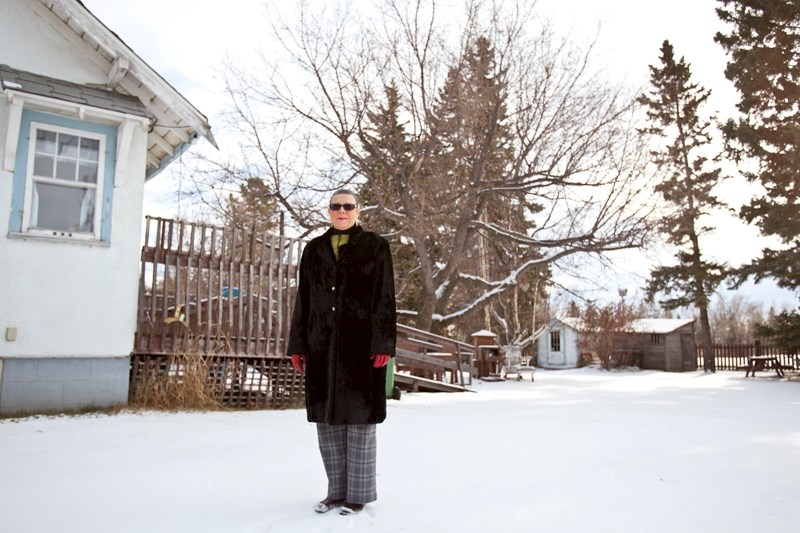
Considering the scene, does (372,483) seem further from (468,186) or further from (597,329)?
(597,329)

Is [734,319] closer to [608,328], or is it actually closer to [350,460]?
[608,328]

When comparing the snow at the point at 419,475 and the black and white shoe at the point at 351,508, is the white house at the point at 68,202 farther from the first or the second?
the black and white shoe at the point at 351,508

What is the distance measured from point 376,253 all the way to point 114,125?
594 centimetres

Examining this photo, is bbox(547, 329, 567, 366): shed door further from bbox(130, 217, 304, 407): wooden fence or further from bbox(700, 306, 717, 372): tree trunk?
bbox(130, 217, 304, 407): wooden fence

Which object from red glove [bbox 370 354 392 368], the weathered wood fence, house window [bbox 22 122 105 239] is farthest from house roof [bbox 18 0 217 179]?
red glove [bbox 370 354 392 368]

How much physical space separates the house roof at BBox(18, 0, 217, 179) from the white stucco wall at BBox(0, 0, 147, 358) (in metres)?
0.17

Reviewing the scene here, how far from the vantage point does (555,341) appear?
35.0 metres

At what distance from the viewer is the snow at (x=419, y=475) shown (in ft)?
10.5

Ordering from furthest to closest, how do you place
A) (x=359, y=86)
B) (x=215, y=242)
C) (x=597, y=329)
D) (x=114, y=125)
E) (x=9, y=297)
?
(x=597, y=329)
(x=359, y=86)
(x=215, y=242)
(x=114, y=125)
(x=9, y=297)

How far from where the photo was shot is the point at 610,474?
4477 millimetres

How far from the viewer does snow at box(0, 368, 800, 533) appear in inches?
126

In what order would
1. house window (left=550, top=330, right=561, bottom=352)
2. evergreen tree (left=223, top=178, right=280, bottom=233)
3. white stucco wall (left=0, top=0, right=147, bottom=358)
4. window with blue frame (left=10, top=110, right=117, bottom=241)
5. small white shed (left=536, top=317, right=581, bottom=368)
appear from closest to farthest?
white stucco wall (left=0, top=0, right=147, bottom=358) < window with blue frame (left=10, top=110, right=117, bottom=241) < evergreen tree (left=223, top=178, right=280, bottom=233) < small white shed (left=536, top=317, right=581, bottom=368) < house window (left=550, top=330, right=561, bottom=352)

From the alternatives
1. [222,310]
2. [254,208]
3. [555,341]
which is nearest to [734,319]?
[555,341]

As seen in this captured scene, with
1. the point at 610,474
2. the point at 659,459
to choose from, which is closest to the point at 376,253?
the point at 610,474
